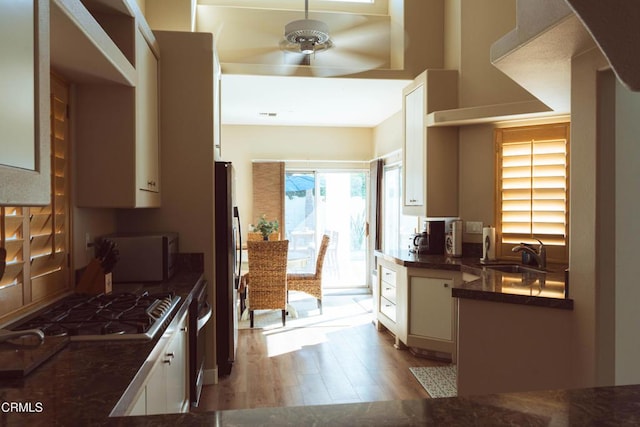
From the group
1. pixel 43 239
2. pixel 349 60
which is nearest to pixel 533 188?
pixel 349 60

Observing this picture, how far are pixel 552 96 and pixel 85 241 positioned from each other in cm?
292

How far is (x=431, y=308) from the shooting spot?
152 inches

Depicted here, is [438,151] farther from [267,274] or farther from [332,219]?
[332,219]

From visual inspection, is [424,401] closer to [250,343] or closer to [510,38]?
[510,38]

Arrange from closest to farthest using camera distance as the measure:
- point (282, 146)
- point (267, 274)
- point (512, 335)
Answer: point (512, 335) < point (267, 274) < point (282, 146)

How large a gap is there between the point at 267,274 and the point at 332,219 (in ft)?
8.80

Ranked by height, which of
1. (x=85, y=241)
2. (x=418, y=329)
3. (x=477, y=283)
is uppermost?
(x=85, y=241)

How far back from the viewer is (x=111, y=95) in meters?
2.50

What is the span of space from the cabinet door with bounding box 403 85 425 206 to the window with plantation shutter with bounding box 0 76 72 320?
3019 mm

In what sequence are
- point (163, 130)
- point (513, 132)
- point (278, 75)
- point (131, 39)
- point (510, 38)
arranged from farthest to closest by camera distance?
point (278, 75) < point (513, 132) < point (163, 130) < point (131, 39) < point (510, 38)

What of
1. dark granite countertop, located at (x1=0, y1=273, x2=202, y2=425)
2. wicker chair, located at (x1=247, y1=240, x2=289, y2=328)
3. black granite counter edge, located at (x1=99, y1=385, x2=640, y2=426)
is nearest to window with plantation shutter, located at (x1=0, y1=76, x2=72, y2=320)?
dark granite countertop, located at (x1=0, y1=273, x2=202, y2=425)

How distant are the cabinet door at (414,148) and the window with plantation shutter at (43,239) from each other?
119 inches

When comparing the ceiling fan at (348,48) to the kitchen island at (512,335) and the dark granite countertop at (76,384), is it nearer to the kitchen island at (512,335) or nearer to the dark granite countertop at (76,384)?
the kitchen island at (512,335)

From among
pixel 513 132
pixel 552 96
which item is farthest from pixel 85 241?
pixel 513 132
